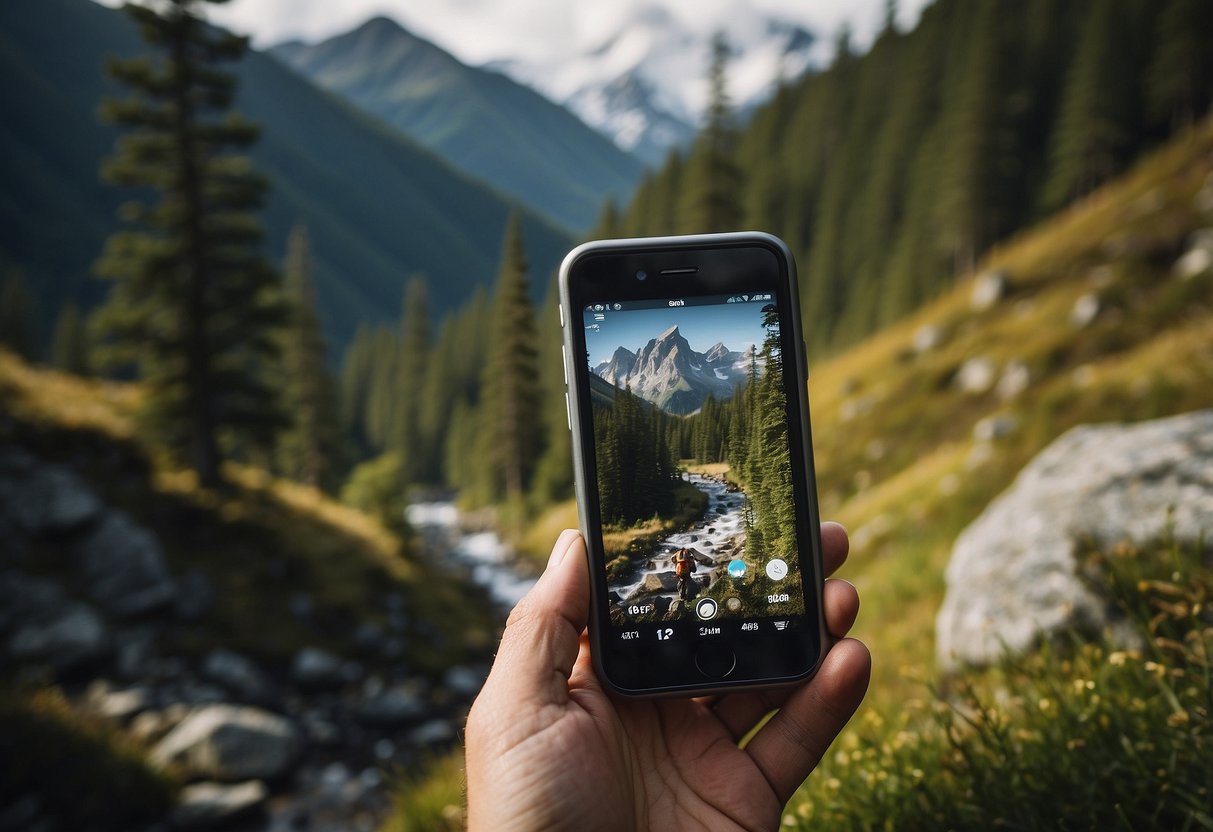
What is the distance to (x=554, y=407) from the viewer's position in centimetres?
6141

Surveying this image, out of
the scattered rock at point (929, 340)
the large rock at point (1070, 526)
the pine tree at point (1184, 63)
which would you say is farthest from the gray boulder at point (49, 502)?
the pine tree at point (1184, 63)

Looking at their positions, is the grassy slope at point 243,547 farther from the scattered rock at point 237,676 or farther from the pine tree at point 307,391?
the pine tree at point 307,391

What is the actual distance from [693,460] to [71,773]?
11.2m

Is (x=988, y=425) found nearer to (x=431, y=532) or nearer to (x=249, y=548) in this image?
(x=249, y=548)

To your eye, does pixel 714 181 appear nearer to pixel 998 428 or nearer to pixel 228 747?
pixel 998 428

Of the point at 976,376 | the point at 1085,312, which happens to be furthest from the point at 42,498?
the point at 1085,312

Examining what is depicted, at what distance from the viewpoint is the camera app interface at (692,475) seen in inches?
125

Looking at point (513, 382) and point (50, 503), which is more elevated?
point (513, 382)

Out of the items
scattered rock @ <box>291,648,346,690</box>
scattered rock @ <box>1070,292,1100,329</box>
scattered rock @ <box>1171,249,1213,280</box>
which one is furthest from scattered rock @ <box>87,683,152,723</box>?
scattered rock @ <box>1171,249,1213,280</box>

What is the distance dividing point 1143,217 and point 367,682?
4646 cm

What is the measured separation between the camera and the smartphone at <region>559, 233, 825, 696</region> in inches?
122

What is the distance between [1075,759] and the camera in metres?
2.75

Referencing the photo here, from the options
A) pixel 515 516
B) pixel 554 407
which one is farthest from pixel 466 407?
pixel 515 516

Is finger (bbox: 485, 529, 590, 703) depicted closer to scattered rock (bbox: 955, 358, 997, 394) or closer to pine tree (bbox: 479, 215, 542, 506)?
pine tree (bbox: 479, 215, 542, 506)
